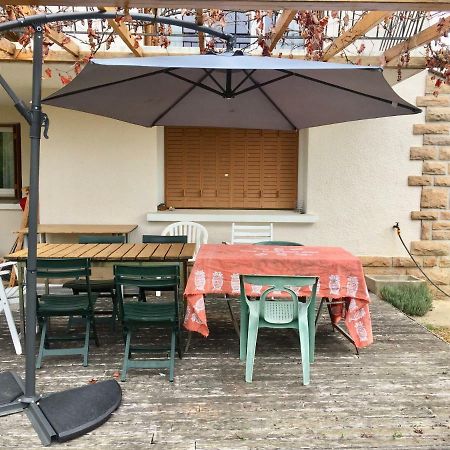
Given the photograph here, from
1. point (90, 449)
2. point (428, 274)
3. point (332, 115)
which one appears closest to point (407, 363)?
point (332, 115)

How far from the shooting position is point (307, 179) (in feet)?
21.5

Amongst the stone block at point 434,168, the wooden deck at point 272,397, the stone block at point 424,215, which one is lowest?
the wooden deck at point 272,397

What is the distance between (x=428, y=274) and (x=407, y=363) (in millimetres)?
3273

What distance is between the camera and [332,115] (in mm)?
4215

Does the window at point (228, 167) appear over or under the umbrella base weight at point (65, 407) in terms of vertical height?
over

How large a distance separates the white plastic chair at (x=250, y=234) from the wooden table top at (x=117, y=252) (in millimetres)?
1395

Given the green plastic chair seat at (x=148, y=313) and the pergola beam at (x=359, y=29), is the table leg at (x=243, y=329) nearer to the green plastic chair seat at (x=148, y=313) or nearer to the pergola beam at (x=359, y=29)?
the green plastic chair seat at (x=148, y=313)

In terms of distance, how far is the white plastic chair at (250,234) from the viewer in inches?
235

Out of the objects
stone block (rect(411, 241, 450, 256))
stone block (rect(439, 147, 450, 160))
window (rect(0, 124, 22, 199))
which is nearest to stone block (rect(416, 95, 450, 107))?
stone block (rect(439, 147, 450, 160))

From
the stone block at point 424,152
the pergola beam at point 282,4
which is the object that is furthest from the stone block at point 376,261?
the pergola beam at point 282,4

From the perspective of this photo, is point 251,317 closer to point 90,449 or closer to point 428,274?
point 90,449

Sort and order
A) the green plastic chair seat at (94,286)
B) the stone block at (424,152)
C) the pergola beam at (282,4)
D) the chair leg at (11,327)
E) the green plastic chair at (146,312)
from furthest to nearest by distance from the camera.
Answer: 1. the stone block at (424,152)
2. the green plastic chair seat at (94,286)
3. the chair leg at (11,327)
4. the green plastic chair at (146,312)
5. the pergola beam at (282,4)

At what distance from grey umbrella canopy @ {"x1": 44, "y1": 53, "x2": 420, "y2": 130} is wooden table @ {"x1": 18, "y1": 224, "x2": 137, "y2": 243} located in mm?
1943

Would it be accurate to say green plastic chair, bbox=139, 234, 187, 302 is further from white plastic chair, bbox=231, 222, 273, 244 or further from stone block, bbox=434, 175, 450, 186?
stone block, bbox=434, 175, 450, 186
